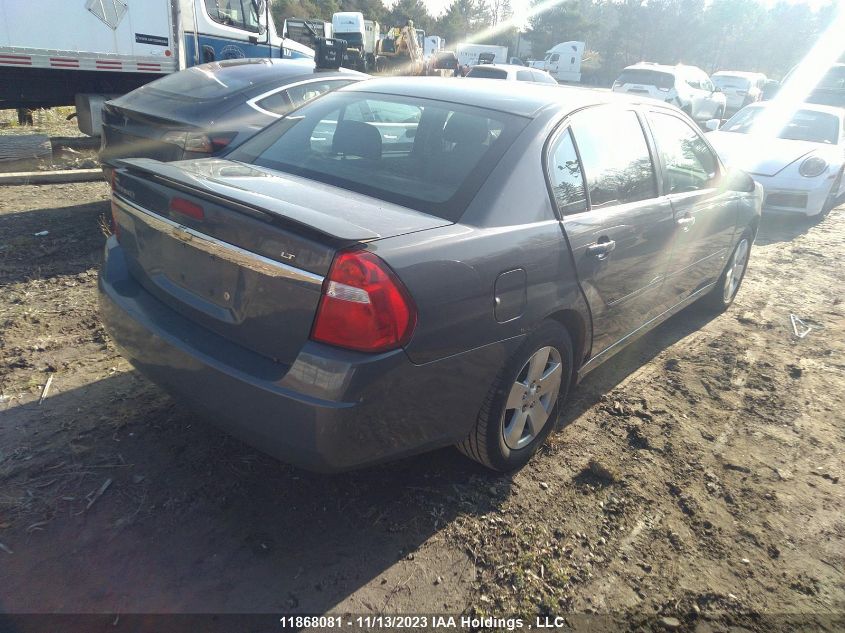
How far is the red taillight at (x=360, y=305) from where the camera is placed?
2025 millimetres

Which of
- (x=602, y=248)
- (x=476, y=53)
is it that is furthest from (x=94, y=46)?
(x=476, y=53)

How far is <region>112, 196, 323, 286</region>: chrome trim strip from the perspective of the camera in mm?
2096

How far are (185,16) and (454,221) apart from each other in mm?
9533

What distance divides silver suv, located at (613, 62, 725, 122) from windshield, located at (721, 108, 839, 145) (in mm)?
8609

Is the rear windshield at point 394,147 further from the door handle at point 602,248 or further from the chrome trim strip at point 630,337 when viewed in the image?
the chrome trim strip at point 630,337

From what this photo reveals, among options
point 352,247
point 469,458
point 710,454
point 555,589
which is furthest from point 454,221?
point 710,454

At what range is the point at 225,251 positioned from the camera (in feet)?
7.41

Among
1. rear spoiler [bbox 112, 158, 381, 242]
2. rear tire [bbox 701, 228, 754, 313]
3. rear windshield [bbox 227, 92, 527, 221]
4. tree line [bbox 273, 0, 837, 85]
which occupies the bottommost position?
rear tire [bbox 701, 228, 754, 313]

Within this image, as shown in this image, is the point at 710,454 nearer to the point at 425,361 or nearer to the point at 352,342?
the point at 425,361

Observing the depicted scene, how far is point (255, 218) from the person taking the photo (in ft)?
7.14

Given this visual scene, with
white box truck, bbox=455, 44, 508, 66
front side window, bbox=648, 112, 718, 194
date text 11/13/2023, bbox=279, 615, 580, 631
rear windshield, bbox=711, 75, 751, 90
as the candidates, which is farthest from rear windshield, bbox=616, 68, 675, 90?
white box truck, bbox=455, 44, 508, 66

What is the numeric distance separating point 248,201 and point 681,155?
2.97 meters

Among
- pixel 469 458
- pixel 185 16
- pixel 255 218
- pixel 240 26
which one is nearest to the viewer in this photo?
pixel 255 218

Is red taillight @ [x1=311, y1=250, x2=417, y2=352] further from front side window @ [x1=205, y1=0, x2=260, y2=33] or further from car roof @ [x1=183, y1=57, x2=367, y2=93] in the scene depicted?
front side window @ [x1=205, y1=0, x2=260, y2=33]
